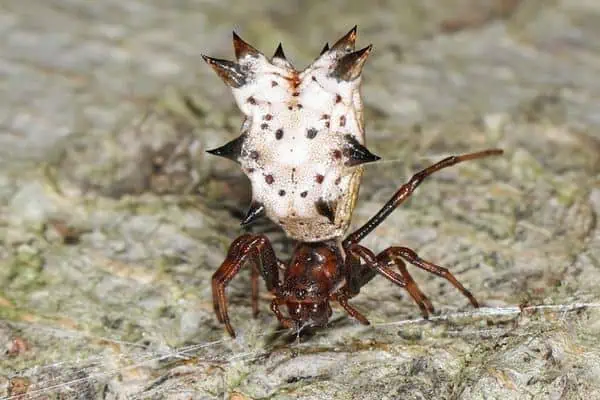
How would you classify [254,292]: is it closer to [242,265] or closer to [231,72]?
[242,265]

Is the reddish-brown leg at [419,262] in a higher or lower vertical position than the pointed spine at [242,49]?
lower

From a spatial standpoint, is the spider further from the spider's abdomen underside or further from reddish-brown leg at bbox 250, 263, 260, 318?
the spider's abdomen underside

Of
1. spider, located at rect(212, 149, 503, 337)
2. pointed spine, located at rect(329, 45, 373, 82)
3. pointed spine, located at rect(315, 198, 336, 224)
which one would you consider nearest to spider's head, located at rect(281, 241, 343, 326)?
spider, located at rect(212, 149, 503, 337)

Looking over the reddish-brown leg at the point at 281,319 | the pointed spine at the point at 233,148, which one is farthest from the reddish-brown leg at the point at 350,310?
the pointed spine at the point at 233,148

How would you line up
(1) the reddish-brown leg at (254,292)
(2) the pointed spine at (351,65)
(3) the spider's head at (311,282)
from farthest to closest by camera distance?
(1) the reddish-brown leg at (254,292)
(3) the spider's head at (311,282)
(2) the pointed spine at (351,65)

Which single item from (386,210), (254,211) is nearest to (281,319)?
(254,211)

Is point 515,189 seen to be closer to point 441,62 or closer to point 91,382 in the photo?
point 441,62

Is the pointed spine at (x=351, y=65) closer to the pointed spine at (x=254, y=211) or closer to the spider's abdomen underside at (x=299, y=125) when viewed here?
the spider's abdomen underside at (x=299, y=125)
